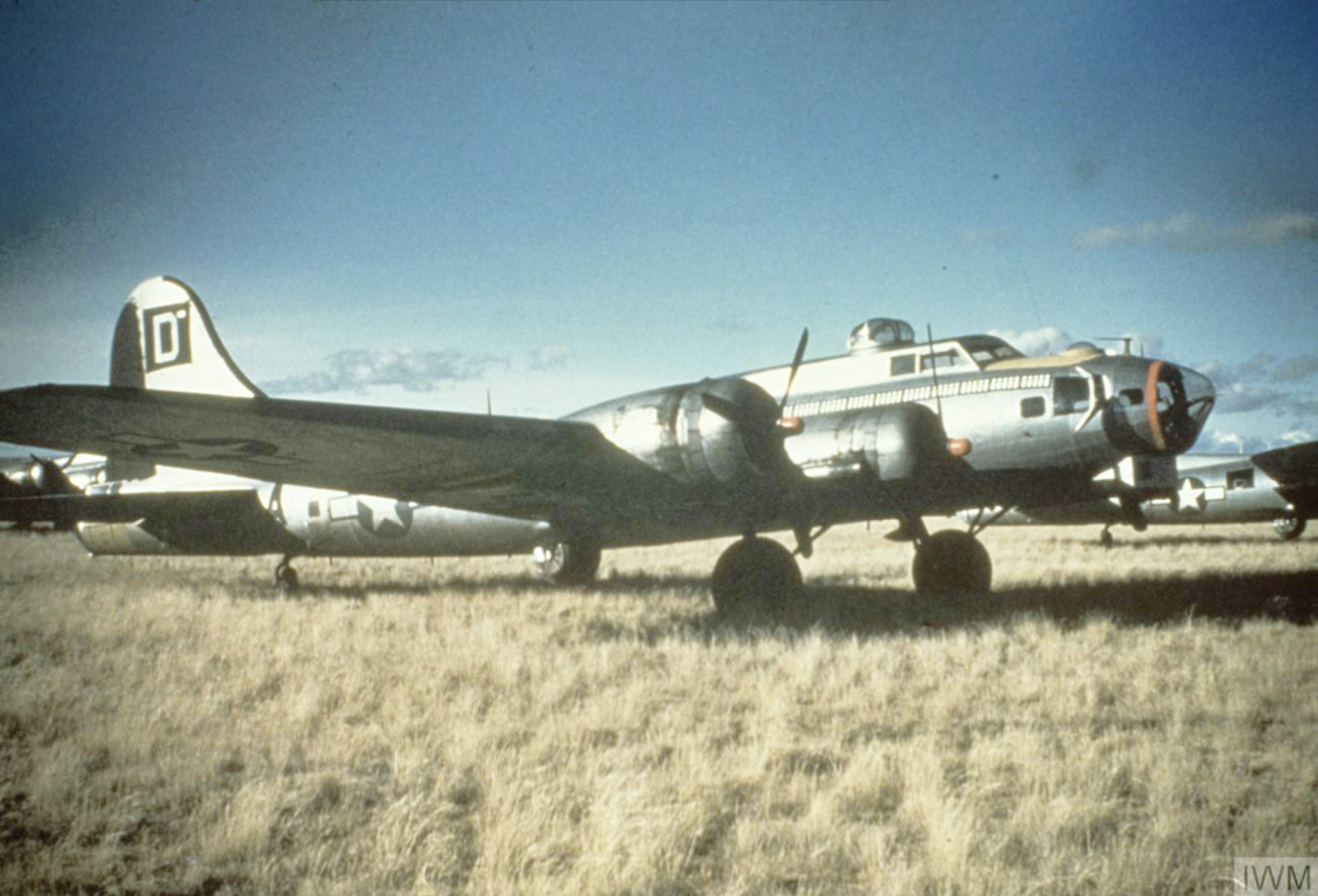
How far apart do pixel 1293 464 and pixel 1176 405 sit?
159 inches

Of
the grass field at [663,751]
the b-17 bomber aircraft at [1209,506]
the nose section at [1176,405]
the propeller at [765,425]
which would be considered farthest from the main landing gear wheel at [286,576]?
the b-17 bomber aircraft at [1209,506]

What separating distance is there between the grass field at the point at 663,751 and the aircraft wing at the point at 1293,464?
7.45ft

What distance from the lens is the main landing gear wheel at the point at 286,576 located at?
1445 centimetres

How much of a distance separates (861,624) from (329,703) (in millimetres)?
5392

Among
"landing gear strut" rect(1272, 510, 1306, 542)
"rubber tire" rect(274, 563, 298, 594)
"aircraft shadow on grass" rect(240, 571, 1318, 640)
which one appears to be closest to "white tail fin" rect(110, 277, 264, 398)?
"aircraft shadow on grass" rect(240, 571, 1318, 640)

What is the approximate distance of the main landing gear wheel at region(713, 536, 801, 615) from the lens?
9148 mm

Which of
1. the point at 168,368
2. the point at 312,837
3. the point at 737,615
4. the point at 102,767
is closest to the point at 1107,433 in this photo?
the point at 737,615

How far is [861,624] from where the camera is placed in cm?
911

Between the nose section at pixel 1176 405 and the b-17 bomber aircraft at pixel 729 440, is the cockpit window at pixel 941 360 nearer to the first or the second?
the b-17 bomber aircraft at pixel 729 440

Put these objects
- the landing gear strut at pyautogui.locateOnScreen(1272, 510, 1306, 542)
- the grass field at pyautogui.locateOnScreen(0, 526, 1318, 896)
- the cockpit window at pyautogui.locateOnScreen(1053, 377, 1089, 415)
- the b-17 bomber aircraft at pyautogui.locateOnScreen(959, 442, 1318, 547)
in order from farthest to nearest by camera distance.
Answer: the landing gear strut at pyautogui.locateOnScreen(1272, 510, 1306, 542) < the b-17 bomber aircraft at pyautogui.locateOnScreen(959, 442, 1318, 547) < the cockpit window at pyautogui.locateOnScreen(1053, 377, 1089, 415) < the grass field at pyautogui.locateOnScreen(0, 526, 1318, 896)

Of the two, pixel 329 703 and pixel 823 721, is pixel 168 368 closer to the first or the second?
pixel 329 703

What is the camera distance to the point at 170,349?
11.7m

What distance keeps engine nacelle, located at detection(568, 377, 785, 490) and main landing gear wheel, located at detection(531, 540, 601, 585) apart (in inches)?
247

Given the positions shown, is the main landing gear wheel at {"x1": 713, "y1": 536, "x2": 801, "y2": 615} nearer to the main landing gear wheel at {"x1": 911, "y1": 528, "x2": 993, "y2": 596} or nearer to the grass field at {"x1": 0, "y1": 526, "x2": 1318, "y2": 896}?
the grass field at {"x1": 0, "y1": 526, "x2": 1318, "y2": 896}
